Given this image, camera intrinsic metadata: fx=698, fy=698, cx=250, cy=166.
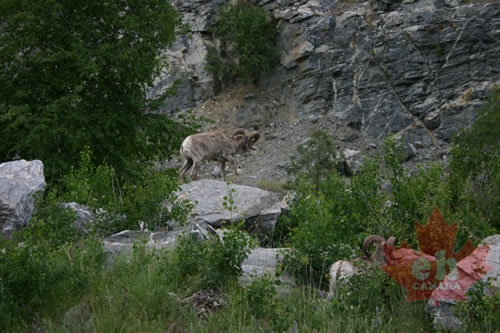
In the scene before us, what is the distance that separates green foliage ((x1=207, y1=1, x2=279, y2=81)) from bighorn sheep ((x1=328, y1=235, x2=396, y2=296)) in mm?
29475

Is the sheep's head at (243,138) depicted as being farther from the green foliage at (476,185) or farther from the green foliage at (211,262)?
the green foliage at (211,262)

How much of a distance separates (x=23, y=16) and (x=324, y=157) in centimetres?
1111

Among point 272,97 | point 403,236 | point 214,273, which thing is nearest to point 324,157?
point 272,97

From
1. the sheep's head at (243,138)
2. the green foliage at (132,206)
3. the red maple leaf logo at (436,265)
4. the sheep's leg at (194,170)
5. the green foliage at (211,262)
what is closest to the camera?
the red maple leaf logo at (436,265)

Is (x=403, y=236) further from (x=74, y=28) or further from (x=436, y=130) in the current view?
(x=436, y=130)

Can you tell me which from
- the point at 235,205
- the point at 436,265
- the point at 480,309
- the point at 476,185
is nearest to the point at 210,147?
the point at 235,205

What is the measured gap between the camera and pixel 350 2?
36500 mm

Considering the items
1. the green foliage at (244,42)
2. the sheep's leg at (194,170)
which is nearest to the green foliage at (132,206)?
the sheep's leg at (194,170)

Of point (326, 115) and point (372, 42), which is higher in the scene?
point (372, 42)

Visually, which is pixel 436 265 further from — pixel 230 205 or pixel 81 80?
pixel 81 80

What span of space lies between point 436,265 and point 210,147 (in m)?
12.9

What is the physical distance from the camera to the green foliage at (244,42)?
35.9 m

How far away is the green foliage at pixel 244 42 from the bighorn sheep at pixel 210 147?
16438 millimetres

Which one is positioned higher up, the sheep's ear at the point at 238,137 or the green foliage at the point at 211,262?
the green foliage at the point at 211,262
